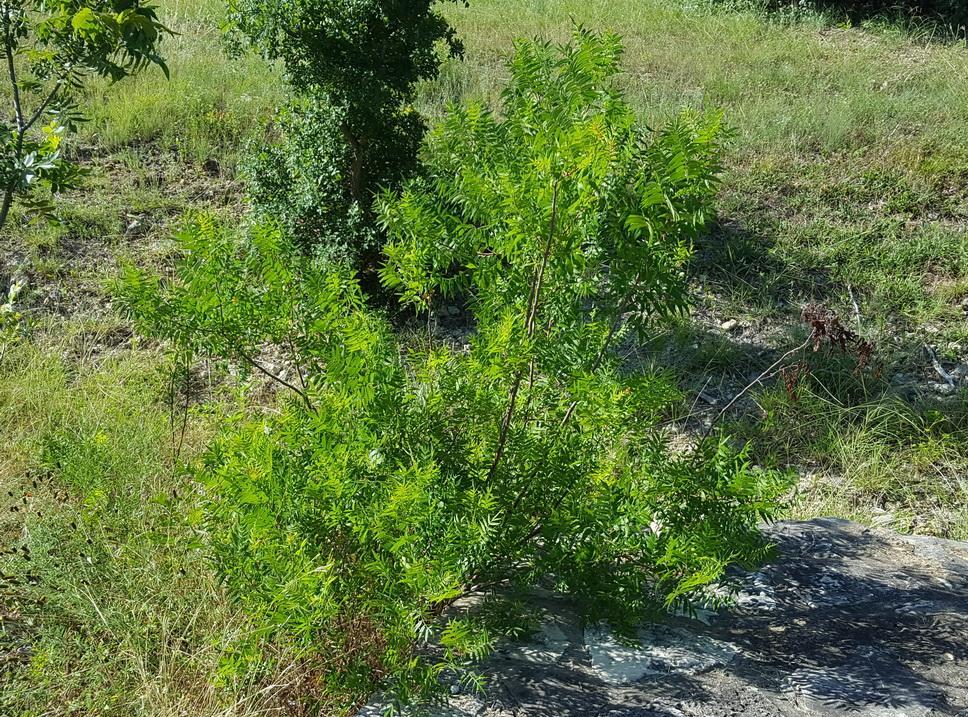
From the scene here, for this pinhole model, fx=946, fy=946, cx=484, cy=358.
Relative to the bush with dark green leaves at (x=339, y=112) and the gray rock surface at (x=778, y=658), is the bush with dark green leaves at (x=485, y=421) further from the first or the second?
the bush with dark green leaves at (x=339, y=112)

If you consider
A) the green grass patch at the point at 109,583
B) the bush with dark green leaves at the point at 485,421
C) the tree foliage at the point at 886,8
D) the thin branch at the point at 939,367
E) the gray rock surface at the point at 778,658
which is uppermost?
the tree foliage at the point at 886,8

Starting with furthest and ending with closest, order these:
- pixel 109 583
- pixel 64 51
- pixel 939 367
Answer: pixel 939 367
pixel 64 51
pixel 109 583

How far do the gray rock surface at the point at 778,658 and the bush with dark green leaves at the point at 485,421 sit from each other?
152mm

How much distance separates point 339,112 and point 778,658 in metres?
3.82

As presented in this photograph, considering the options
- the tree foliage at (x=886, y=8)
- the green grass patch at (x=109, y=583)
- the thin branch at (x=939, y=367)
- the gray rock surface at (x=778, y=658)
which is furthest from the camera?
the tree foliage at (x=886, y=8)

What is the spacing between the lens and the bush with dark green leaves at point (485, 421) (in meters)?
2.46

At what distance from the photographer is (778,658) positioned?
290cm

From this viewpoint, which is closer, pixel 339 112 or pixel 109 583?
pixel 109 583

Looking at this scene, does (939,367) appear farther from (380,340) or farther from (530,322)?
(380,340)

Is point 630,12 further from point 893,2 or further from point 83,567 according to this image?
point 83,567

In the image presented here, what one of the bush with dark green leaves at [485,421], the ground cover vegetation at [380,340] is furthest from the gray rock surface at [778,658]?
the ground cover vegetation at [380,340]

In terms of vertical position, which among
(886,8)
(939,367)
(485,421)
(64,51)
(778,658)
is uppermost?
(886,8)

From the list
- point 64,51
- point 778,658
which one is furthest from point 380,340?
point 64,51

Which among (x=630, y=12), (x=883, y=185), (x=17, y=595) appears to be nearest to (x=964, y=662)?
(x=17, y=595)
